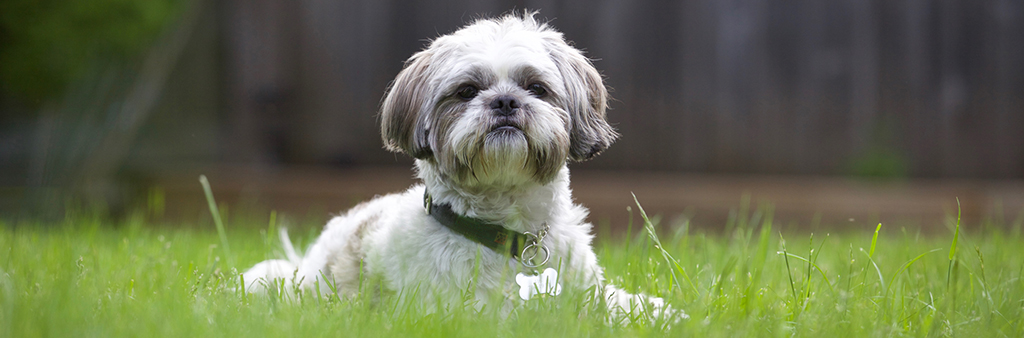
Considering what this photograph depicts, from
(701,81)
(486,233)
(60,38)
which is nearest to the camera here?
(486,233)

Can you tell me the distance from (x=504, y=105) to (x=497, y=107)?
0.08ft

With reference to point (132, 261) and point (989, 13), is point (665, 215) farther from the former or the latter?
point (132, 261)

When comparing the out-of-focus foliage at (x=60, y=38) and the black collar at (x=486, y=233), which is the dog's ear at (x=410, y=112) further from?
the out-of-focus foliage at (x=60, y=38)

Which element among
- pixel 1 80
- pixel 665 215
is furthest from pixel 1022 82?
pixel 1 80

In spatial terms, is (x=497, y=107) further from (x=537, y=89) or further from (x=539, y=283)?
(x=539, y=283)

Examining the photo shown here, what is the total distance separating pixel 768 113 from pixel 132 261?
5420 millimetres

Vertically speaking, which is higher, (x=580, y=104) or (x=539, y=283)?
(x=580, y=104)

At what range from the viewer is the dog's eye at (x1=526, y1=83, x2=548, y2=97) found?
97.3 inches

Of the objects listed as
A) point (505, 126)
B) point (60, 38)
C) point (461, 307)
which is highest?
point (60, 38)

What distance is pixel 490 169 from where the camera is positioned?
236 centimetres

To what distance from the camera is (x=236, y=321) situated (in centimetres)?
193

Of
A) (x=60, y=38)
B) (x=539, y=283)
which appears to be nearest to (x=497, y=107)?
(x=539, y=283)

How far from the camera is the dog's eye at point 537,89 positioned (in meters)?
2.47

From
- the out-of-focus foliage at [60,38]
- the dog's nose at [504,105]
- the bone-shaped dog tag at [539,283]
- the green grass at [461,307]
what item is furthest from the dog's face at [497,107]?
the out-of-focus foliage at [60,38]
